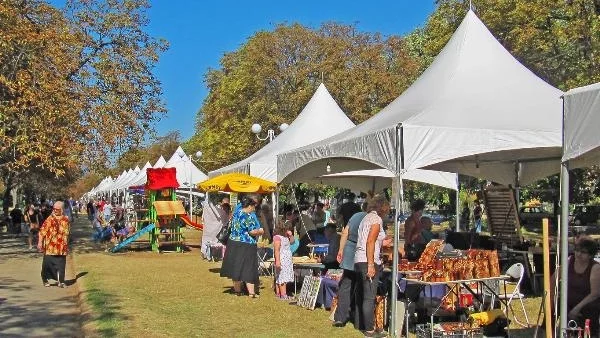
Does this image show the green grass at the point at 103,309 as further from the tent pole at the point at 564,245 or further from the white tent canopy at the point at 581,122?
the white tent canopy at the point at 581,122

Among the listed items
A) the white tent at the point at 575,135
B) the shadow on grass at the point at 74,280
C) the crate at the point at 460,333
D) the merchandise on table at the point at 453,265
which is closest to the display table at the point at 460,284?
the merchandise on table at the point at 453,265

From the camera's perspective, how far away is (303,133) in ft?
62.3

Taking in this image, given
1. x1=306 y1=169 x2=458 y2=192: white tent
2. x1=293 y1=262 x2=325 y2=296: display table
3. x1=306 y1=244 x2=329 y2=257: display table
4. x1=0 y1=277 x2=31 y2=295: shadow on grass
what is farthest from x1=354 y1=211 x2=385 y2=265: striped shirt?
x1=306 y1=169 x2=458 y2=192: white tent

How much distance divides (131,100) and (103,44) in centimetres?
213

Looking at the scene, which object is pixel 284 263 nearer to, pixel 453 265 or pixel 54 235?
pixel 453 265

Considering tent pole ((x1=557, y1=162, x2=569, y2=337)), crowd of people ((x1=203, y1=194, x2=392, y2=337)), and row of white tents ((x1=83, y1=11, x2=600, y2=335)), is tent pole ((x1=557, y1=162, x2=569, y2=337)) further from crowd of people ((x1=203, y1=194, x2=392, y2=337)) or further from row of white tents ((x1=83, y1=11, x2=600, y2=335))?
crowd of people ((x1=203, y1=194, x2=392, y2=337))

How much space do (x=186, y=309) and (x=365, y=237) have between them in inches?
141

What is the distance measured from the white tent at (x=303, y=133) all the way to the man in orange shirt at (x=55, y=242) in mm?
5163

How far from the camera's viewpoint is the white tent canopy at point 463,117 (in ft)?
29.8

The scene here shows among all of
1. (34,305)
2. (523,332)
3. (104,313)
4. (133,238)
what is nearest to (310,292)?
(104,313)

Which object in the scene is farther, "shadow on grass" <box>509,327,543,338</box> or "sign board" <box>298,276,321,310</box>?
"sign board" <box>298,276,321,310</box>

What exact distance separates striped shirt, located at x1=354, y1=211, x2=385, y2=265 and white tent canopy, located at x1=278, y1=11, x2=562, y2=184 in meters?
0.66

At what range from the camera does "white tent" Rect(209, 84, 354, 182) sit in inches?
714

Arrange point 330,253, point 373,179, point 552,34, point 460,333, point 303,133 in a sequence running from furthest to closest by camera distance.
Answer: point 552,34, point 373,179, point 303,133, point 330,253, point 460,333
